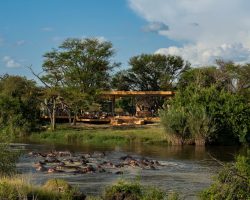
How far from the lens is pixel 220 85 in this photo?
72875 mm

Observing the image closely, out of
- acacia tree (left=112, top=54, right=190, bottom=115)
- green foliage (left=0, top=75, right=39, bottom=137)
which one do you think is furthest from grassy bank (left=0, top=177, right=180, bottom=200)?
acacia tree (left=112, top=54, right=190, bottom=115)

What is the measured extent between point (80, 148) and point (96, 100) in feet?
70.4

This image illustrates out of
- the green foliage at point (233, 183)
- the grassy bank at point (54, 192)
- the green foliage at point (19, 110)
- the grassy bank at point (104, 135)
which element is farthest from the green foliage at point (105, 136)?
the green foliage at point (233, 183)

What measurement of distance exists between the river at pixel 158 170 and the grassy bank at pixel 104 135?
242cm

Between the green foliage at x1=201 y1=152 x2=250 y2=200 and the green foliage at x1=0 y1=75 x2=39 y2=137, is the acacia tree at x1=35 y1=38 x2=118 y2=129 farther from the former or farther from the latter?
the green foliage at x1=201 y1=152 x2=250 y2=200

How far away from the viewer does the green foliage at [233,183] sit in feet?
37.7

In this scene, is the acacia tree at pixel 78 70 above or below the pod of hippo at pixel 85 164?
above

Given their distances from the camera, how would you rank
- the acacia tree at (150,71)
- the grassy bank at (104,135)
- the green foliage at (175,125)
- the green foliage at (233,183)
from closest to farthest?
the green foliage at (233,183)
the green foliage at (175,125)
the grassy bank at (104,135)
the acacia tree at (150,71)

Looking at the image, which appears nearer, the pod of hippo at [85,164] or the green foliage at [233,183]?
the green foliage at [233,183]

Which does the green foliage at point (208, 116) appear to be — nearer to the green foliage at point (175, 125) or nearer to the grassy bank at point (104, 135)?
the green foliage at point (175, 125)

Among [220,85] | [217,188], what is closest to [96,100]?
[220,85]

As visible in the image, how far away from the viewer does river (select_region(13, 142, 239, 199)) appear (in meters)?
22.4

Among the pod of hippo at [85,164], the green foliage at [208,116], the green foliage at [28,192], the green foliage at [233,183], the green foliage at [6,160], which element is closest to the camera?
the green foliage at [233,183]

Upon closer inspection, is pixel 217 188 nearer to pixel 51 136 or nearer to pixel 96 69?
pixel 51 136
